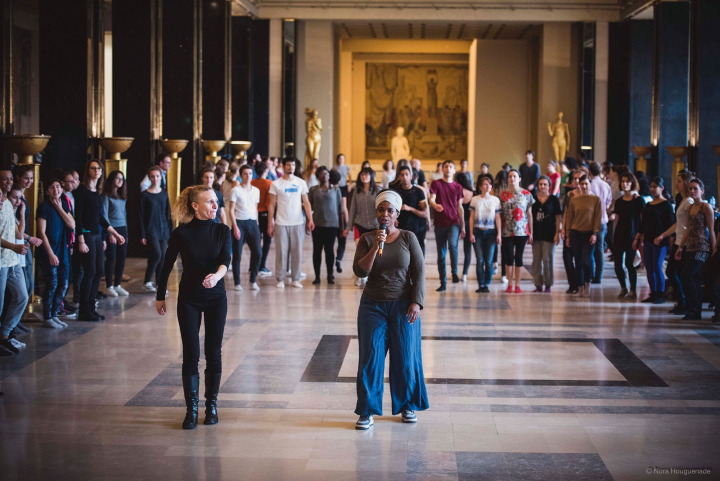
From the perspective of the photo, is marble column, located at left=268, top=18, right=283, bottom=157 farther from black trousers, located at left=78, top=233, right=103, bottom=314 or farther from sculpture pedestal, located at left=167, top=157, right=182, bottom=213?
black trousers, located at left=78, top=233, right=103, bottom=314

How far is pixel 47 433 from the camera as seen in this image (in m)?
4.99

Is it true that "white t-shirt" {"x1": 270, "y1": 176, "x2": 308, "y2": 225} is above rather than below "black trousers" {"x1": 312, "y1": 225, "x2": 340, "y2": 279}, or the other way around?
above

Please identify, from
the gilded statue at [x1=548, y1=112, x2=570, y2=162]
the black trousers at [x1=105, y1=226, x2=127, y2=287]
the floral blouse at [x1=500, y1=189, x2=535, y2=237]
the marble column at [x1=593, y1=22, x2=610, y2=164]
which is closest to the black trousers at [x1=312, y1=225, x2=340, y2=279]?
the floral blouse at [x1=500, y1=189, x2=535, y2=237]

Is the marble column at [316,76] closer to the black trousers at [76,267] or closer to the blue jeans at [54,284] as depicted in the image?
the black trousers at [76,267]

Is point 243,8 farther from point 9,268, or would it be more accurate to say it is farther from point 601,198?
point 9,268

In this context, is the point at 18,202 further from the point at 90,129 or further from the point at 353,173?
the point at 353,173

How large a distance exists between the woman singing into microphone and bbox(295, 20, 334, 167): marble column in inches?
795

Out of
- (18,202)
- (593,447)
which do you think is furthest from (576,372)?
(18,202)

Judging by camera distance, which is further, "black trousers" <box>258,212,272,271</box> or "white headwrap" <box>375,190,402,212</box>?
"black trousers" <box>258,212,272,271</box>

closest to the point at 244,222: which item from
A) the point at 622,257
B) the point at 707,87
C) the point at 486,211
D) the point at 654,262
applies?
the point at 486,211

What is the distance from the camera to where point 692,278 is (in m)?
8.69

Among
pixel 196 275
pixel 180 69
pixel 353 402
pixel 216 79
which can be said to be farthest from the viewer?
pixel 216 79

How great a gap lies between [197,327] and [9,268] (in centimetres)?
Result: 264

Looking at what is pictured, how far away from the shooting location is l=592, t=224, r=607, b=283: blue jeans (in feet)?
33.6
